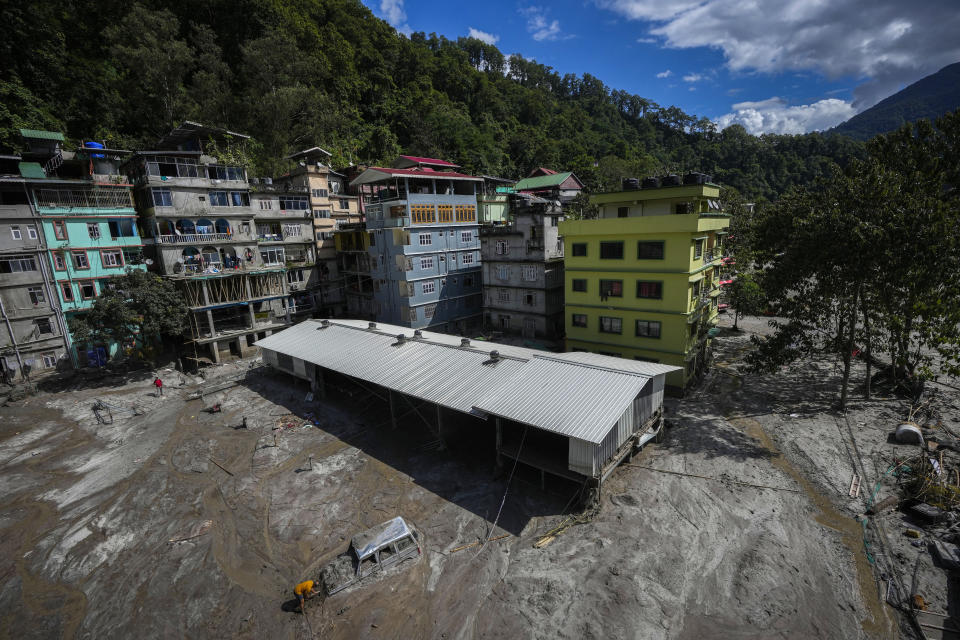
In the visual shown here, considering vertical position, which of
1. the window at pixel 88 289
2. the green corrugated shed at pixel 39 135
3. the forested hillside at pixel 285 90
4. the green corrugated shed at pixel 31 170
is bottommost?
the window at pixel 88 289

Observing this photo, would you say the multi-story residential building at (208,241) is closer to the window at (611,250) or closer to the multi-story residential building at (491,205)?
the multi-story residential building at (491,205)

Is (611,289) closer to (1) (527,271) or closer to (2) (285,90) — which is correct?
(1) (527,271)

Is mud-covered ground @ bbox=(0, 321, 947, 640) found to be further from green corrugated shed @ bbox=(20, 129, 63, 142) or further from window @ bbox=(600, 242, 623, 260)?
green corrugated shed @ bbox=(20, 129, 63, 142)

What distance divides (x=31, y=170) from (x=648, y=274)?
148ft

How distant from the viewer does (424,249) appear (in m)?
40.8

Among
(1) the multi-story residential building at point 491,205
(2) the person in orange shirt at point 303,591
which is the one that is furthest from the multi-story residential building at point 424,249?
(2) the person in orange shirt at point 303,591

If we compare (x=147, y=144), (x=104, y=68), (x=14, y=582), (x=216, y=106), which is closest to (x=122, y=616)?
(x=14, y=582)

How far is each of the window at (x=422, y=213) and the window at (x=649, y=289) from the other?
21.5 meters

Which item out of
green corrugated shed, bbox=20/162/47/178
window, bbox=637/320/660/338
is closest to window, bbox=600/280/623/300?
Answer: window, bbox=637/320/660/338

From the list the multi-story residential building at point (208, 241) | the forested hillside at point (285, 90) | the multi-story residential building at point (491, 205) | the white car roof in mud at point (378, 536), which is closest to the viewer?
the white car roof in mud at point (378, 536)

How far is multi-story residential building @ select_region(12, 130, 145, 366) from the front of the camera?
103 feet

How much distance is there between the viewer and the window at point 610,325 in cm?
2965

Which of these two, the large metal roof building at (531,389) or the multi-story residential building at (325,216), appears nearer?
the large metal roof building at (531,389)

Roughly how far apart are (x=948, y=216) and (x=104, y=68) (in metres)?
76.9
